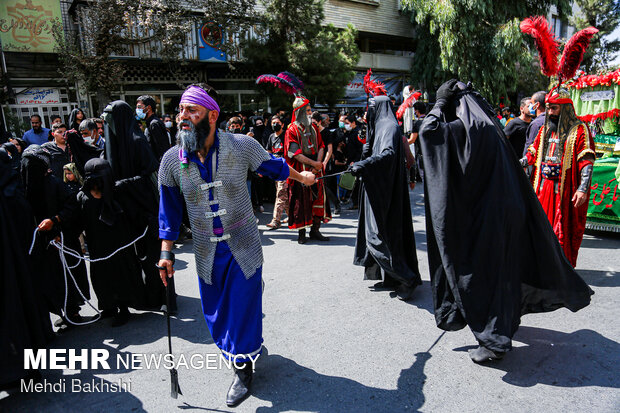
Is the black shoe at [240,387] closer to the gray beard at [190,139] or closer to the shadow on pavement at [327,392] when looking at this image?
the shadow on pavement at [327,392]

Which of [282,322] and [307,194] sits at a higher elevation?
[307,194]

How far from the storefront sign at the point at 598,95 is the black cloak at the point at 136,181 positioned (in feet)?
24.3

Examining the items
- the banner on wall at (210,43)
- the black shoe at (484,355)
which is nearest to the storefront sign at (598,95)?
the black shoe at (484,355)

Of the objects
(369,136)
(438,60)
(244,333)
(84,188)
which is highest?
(438,60)

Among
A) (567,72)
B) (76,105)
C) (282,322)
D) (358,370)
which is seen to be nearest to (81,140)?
(282,322)

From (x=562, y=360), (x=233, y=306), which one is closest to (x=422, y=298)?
(x=562, y=360)

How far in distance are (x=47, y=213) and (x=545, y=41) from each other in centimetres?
507

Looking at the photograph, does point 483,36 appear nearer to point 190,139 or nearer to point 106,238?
point 106,238

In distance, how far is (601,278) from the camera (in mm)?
4875

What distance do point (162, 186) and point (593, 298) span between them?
404cm

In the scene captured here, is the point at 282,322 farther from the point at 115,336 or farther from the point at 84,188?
the point at 84,188

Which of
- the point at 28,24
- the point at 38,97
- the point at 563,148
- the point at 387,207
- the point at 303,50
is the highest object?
the point at 28,24

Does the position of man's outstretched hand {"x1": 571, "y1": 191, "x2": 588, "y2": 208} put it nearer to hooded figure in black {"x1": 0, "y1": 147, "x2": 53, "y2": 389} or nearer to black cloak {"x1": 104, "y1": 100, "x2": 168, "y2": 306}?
black cloak {"x1": 104, "y1": 100, "x2": 168, "y2": 306}

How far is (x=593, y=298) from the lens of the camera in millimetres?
4301
